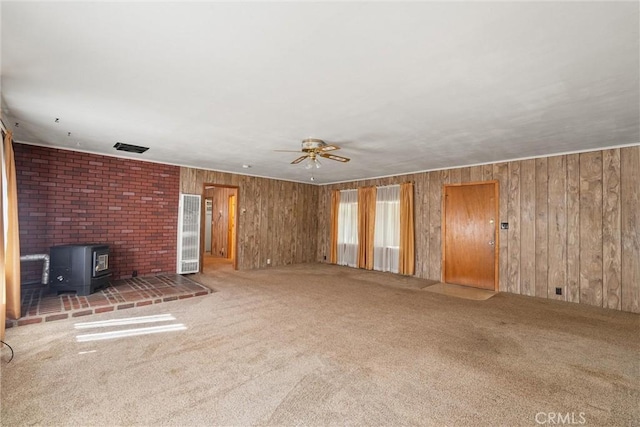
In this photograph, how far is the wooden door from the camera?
5398mm

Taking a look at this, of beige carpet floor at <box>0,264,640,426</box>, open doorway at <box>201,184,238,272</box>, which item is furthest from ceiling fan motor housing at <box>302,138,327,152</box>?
open doorway at <box>201,184,238,272</box>

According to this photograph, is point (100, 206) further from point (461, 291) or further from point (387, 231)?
point (461, 291)

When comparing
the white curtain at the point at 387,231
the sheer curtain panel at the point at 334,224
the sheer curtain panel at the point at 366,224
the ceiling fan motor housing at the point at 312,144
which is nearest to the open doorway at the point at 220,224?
the sheer curtain panel at the point at 334,224

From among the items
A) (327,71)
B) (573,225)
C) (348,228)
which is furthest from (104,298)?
(573,225)

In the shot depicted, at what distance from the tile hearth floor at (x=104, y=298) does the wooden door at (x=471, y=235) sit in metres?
4.65

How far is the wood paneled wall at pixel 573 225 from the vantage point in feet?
13.5

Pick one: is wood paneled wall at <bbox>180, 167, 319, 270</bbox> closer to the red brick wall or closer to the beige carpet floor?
the red brick wall

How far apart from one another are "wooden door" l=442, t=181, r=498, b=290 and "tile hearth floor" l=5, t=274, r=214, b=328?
4652 millimetres

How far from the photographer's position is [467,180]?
18.7 feet

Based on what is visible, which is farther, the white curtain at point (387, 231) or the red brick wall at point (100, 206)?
the white curtain at point (387, 231)

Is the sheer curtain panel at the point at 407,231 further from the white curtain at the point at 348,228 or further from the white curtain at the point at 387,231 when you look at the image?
the white curtain at the point at 348,228

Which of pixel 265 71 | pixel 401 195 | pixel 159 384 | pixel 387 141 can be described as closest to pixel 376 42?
pixel 265 71

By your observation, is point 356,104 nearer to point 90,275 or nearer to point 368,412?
point 368,412

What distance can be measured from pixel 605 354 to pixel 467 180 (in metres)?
3.56
